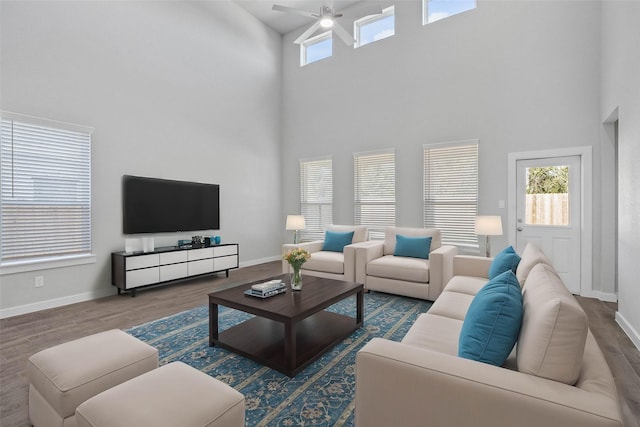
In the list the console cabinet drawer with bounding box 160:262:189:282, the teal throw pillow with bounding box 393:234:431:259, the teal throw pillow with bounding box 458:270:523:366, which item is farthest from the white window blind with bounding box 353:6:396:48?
the teal throw pillow with bounding box 458:270:523:366

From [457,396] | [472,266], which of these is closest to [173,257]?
[472,266]

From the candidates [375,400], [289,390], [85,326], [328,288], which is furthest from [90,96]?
[375,400]

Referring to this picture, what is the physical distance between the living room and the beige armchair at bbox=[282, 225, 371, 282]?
38.5 inches

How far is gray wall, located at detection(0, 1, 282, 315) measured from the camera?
3.59 m

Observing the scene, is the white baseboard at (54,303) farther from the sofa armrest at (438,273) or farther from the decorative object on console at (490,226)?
the decorative object on console at (490,226)

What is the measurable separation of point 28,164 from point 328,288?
145 inches

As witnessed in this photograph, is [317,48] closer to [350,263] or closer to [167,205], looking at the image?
[167,205]

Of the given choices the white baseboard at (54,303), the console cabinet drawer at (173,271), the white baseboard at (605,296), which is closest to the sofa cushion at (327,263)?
the console cabinet drawer at (173,271)

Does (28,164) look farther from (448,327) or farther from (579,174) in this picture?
(579,174)

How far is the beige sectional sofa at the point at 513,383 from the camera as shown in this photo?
1004mm

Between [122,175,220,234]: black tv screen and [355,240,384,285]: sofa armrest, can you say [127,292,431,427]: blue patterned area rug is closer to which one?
[355,240,384,285]: sofa armrest

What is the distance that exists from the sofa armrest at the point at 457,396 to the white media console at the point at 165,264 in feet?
12.4

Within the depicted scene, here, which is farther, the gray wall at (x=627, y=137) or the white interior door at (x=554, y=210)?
the white interior door at (x=554, y=210)

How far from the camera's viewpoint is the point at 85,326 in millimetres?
3148
